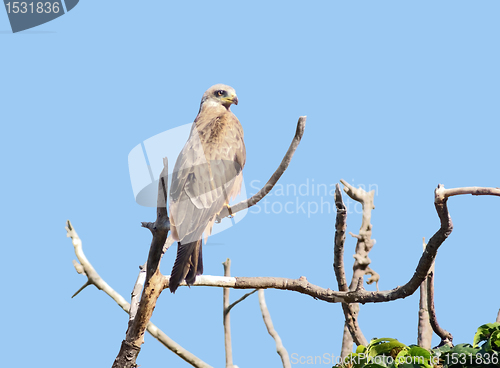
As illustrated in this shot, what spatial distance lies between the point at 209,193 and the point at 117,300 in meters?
1.79

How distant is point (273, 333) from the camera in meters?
5.89

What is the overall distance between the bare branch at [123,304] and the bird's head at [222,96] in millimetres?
2061

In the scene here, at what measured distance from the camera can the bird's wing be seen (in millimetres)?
4516

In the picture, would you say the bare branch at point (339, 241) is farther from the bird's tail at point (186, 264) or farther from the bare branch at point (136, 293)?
the bare branch at point (136, 293)

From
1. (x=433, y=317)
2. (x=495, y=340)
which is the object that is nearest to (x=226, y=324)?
(x=433, y=317)

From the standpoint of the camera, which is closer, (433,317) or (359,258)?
(433,317)

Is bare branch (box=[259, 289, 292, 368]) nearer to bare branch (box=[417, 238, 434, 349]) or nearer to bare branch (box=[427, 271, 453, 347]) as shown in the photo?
bare branch (box=[417, 238, 434, 349])

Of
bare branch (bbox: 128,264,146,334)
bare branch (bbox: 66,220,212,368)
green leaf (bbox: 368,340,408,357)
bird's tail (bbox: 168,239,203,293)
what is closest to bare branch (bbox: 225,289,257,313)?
bare branch (bbox: 66,220,212,368)

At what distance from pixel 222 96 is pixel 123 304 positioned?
249 cm

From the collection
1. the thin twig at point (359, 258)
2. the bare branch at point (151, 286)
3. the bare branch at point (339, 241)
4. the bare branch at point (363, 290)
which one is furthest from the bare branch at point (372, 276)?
the bare branch at point (151, 286)

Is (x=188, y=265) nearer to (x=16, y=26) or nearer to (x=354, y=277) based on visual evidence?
(x=354, y=277)

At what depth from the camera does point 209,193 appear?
477 centimetres

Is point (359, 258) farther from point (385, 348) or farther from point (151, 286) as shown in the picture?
point (151, 286)

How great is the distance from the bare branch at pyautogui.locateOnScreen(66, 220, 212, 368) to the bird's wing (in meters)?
1.50
